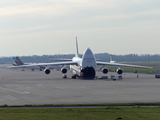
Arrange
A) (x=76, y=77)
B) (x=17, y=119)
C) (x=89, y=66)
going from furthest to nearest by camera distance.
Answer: (x=76, y=77), (x=89, y=66), (x=17, y=119)

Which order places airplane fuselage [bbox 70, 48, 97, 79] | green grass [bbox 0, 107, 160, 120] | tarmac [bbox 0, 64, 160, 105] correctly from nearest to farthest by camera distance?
green grass [bbox 0, 107, 160, 120], tarmac [bbox 0, 64, 160, 105], airplane fuselage [bbox 70, 48, 97, 79]

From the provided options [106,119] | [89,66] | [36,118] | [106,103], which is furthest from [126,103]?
[89,66]

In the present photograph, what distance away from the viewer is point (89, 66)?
2840 inches

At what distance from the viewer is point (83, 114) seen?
26.2 meters

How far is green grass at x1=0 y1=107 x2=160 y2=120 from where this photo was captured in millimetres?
24453

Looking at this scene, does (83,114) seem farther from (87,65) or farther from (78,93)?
(87,65)

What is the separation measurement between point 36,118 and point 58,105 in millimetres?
7690

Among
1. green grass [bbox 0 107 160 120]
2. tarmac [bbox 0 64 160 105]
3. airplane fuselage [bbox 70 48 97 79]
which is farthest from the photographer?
airplane fuselage [bbox 70 48 97 79]

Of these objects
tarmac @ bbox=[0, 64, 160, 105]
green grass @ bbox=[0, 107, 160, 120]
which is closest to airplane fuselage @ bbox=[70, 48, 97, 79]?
tarmac @ bbox=[0, 64, 160, 105]

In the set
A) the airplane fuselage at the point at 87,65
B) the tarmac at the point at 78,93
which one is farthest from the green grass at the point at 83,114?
the airplane fuselage at the point at 87,65

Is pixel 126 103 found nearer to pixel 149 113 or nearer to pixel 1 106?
pixel 149 113

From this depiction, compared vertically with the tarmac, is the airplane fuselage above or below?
above

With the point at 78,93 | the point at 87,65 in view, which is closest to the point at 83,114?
the point at 78,93

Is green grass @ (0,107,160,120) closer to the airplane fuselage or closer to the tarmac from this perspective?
the tarmac
